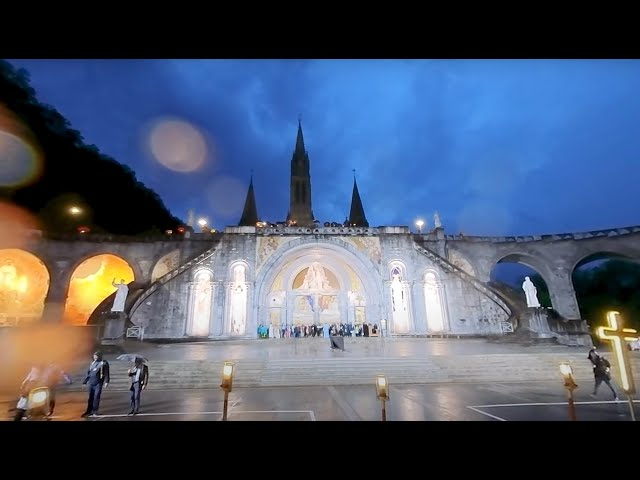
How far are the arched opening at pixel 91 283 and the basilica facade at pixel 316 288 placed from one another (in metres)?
5.05

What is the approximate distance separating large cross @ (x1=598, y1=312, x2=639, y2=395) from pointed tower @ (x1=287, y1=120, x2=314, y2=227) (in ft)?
117

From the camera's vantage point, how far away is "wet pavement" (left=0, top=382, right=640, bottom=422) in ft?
19.5

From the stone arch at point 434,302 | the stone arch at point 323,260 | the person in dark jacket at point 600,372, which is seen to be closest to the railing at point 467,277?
the stone arch at point 434,302

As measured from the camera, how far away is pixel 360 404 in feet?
22.6

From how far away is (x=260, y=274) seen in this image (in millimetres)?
21500

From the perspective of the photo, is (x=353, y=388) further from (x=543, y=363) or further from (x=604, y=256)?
(x=604, y=256)

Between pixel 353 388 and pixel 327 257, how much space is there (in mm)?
15117

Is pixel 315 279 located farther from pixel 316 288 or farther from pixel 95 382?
pixel 95 382

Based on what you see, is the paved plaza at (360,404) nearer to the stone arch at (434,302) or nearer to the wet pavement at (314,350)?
the wet pavement at (314,350)

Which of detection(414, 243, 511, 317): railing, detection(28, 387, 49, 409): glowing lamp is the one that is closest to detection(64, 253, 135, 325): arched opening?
detection(28, 387, 49, 409): glowing lamp

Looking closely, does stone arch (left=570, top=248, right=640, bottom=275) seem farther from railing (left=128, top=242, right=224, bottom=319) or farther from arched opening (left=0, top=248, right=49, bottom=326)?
arched opening (left=0, top=248, right=49, bottom=326)

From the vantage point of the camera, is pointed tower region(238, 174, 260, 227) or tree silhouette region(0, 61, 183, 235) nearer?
tree silhouette region(0, 61, 183, 235)

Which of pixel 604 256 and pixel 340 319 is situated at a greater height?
pixel 604 256
